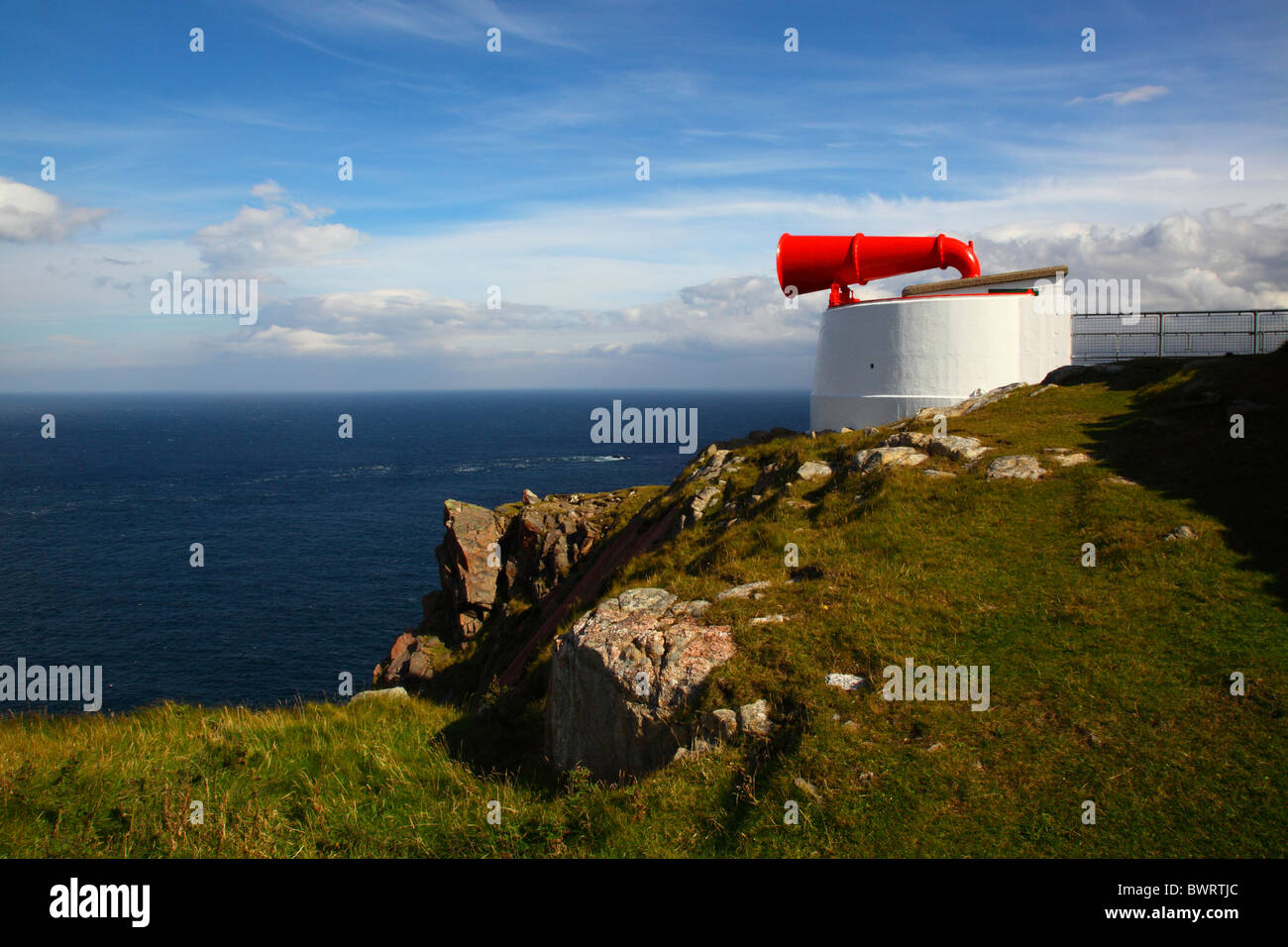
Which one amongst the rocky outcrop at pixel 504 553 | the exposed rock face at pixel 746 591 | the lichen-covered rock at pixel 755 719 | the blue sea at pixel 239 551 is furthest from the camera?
the blue sea at pixel 239 551

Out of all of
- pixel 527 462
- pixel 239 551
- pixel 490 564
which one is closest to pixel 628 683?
pixel 490 564

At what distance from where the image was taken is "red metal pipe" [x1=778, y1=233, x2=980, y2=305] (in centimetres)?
2300

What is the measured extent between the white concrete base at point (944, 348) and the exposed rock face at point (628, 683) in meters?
14.0

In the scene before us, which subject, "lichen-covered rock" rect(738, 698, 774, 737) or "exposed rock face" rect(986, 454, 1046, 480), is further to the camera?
"exposed rock face" rect(986, 454, 1046, 480)

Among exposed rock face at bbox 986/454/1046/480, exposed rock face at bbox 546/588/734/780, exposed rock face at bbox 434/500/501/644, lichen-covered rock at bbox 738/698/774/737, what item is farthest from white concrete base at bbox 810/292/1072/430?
exposed rock face at bbox 434/500/501/644

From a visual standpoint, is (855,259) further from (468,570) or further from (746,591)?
(468,570)

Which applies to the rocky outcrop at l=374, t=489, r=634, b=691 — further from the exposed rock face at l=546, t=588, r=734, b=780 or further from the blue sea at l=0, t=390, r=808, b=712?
the exposed rock face at l=546, t=588, r=734, b=780

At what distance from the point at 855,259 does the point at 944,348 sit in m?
4.09

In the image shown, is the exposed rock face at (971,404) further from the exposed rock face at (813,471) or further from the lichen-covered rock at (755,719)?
the lichen-covered rock at (755,719)

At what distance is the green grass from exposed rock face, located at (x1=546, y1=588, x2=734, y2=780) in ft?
1.33

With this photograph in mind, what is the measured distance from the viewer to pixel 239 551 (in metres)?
63.8

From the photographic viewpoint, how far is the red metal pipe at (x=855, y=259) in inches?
906

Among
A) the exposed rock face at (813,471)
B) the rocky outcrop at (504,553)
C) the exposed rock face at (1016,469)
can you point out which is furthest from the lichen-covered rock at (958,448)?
the rocky outcrop at (504,553)
